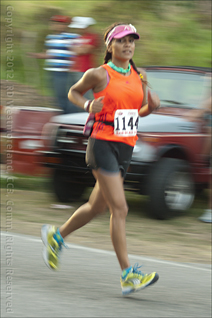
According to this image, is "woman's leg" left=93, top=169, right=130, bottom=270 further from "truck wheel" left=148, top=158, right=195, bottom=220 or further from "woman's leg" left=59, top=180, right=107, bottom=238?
"truck wheel" left=148, top=158, right=195, bottom=220

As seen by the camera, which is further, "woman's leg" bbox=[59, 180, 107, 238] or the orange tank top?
"woman's leg" bbox=[59, 180, 107, 238]

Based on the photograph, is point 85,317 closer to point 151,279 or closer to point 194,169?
point 151,279

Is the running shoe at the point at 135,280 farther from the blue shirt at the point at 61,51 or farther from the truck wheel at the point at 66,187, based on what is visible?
the blue shirt at the point at 61,51

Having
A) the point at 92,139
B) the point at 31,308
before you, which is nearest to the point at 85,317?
the point at 31,308

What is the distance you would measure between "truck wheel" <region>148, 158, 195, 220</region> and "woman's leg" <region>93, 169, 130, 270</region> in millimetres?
2770

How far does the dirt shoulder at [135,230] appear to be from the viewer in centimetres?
618

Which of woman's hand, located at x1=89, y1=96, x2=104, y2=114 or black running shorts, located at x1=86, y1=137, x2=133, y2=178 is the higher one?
woman's hand, located at x1=89, y1=96, x2=104, y2=114

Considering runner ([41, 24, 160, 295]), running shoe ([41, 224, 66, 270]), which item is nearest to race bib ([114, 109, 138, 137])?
runner ([41, 24, 160, 295])

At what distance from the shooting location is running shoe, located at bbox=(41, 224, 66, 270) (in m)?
4.50

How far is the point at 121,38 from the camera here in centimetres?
426

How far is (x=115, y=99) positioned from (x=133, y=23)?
14.2m

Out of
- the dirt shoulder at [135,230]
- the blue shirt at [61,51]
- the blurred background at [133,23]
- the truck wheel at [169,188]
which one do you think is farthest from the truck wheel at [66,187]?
the blurred background at [133,23]

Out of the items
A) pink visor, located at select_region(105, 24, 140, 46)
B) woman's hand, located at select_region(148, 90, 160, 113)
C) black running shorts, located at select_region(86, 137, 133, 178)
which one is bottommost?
black running shorts, located at select_region(86, 137, 133, 178)

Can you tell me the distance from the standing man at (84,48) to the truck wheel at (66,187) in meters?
1.20
